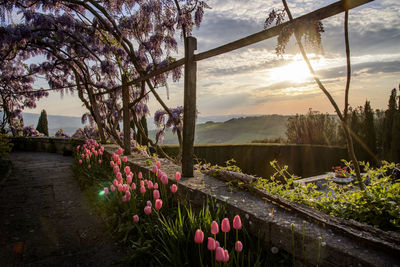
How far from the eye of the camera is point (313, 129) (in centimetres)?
1300

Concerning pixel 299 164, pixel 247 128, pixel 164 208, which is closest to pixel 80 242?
pixel 164 208

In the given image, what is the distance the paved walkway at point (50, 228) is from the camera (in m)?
2.28

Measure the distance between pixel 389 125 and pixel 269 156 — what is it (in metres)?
4.76

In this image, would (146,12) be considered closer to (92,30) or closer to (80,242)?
(92,30)

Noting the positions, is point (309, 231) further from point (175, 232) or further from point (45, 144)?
point (45, 144)

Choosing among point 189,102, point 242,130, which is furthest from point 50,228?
point 242,130

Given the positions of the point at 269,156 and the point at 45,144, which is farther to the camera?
the point at 269,156

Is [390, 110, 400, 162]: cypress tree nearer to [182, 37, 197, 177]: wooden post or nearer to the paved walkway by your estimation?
[182, 37, 197, 177]: wooden post

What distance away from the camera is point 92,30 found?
7.27m

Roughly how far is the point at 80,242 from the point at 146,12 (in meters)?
4.44

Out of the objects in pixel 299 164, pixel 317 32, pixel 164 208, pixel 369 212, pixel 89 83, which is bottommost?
pixel 299 164

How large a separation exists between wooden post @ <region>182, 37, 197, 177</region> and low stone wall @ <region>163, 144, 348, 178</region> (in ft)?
27.1

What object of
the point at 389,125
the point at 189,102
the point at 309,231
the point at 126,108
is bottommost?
the point at 309,231

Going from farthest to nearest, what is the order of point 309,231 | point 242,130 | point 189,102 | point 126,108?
point 242,130
point 126,108
point 189,102
point 309,231
